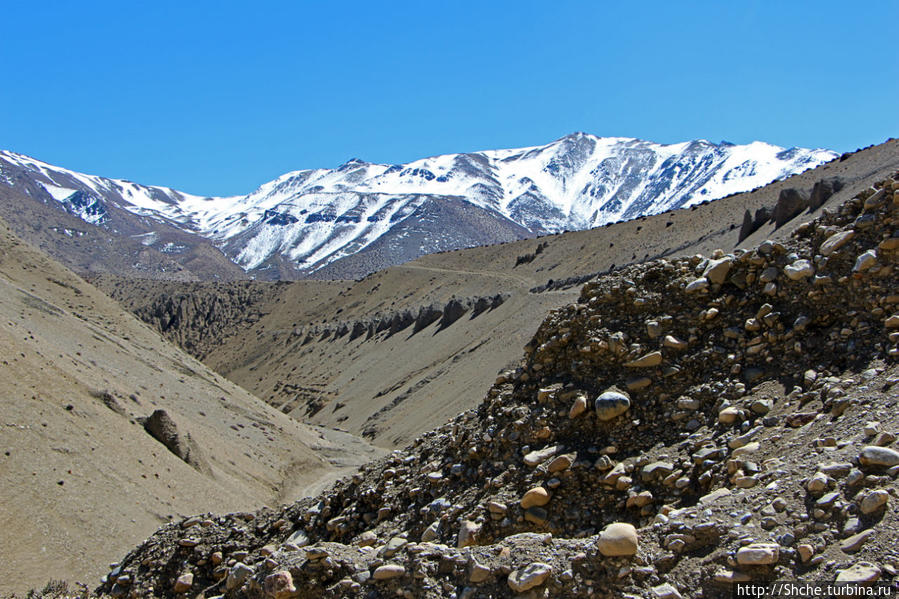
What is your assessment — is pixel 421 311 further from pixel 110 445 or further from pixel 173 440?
pixel 110 445

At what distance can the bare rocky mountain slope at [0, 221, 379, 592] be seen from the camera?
1087 cm

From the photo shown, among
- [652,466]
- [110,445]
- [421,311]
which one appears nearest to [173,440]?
[110,445]

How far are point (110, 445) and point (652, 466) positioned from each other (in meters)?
12.4

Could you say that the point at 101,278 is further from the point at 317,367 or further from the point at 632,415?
the point at 632,415

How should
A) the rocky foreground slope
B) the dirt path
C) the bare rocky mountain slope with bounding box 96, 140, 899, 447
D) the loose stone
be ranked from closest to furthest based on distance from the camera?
1. the rocky foreground slope
2. the loose stone
3. the bare rocky mountain slope with bounding box 96, 140, 899, 447
4. the dirt path

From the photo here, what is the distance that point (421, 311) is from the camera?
46.4 meters

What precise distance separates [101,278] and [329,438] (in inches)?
2929

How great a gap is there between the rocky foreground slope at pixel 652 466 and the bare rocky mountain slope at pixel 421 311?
6.08 meters

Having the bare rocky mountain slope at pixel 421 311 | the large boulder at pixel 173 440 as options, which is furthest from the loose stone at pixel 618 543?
the large boulder at pixel 173 440

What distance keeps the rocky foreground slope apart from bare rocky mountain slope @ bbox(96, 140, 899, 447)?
6.08m

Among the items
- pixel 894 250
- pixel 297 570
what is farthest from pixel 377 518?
pixel 894 250

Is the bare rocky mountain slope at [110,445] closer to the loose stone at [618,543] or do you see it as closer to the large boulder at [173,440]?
the large boulder at [173,440]

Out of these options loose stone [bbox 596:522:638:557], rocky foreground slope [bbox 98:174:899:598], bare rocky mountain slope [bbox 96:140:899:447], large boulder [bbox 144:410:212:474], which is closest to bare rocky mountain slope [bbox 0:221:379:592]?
large boulder [bbox 144:410:212:474]

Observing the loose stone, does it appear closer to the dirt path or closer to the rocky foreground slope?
the rocky foreground slope
